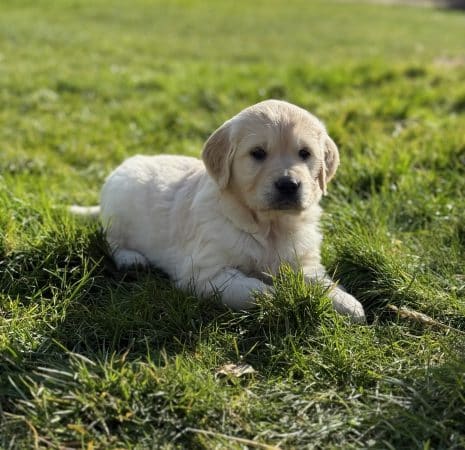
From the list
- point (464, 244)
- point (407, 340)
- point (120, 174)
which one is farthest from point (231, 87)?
point (407, 340)

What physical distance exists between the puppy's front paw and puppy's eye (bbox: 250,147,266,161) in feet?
2.78

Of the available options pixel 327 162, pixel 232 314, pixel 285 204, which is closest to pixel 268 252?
pixel 285 204

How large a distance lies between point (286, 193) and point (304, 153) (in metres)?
0.34

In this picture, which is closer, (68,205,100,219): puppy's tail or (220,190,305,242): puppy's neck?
(220,190,305,242): puppy's neck

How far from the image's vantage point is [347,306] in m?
3.53

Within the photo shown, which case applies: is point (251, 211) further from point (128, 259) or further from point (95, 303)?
point (95, 303)

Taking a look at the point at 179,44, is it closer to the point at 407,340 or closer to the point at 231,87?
the point at 231,87

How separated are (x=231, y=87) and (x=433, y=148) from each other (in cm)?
364

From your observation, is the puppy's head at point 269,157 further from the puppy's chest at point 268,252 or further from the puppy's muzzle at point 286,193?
the puppy's chest at point 268,252

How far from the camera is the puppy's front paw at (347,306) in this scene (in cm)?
350

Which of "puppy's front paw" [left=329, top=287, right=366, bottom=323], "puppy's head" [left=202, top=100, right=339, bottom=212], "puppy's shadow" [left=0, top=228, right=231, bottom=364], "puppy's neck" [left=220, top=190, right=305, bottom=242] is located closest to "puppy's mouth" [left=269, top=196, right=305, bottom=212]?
"puppy's head" [left=202, top=100, right=339, bottom=212]

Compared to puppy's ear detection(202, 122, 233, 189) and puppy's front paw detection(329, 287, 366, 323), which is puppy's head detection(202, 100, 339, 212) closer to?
puppy's ear detection(202, 122, 233, 189)

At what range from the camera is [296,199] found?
3588mm

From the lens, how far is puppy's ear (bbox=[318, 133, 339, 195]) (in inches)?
157
